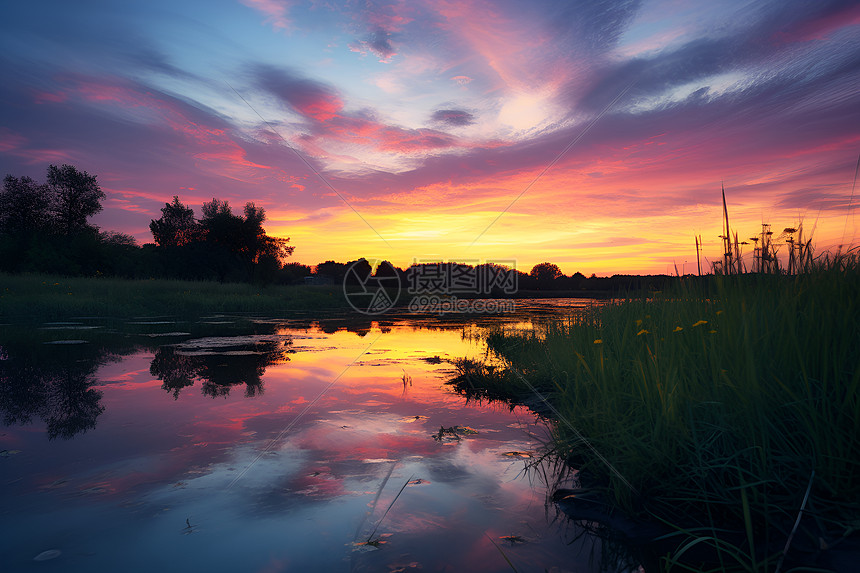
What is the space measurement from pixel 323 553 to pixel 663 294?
6.57 meters

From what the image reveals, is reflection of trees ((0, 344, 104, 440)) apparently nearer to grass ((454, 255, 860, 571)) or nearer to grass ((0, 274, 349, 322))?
grass ((454, 255, 860, 571))

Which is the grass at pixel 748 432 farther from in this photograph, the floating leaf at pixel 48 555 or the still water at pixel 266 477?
the floating leaf at pixel 48 555

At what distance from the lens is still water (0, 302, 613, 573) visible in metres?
2.84

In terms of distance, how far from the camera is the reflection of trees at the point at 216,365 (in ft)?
25.8

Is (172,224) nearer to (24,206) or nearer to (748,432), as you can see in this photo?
(24,206)

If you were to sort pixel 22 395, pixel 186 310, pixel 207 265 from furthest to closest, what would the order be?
1. pixel 207 265
2. pixel 186 310
3. pixel 22 395

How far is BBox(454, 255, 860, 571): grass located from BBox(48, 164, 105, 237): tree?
71.2m

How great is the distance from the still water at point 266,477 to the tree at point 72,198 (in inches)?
2503

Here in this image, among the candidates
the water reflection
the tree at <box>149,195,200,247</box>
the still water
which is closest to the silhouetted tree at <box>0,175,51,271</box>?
the tree at <box>149,195,200,247</box>

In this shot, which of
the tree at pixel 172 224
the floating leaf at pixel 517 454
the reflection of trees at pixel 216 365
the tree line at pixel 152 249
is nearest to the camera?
the floating leaf at pixel 517 454

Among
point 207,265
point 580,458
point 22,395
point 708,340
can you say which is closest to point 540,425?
point 580,458

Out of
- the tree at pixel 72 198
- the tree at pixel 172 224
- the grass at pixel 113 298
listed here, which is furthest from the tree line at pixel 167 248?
the tree at pixel 172 224

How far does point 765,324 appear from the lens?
12.2 ft

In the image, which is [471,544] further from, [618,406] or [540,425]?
[540,425]
